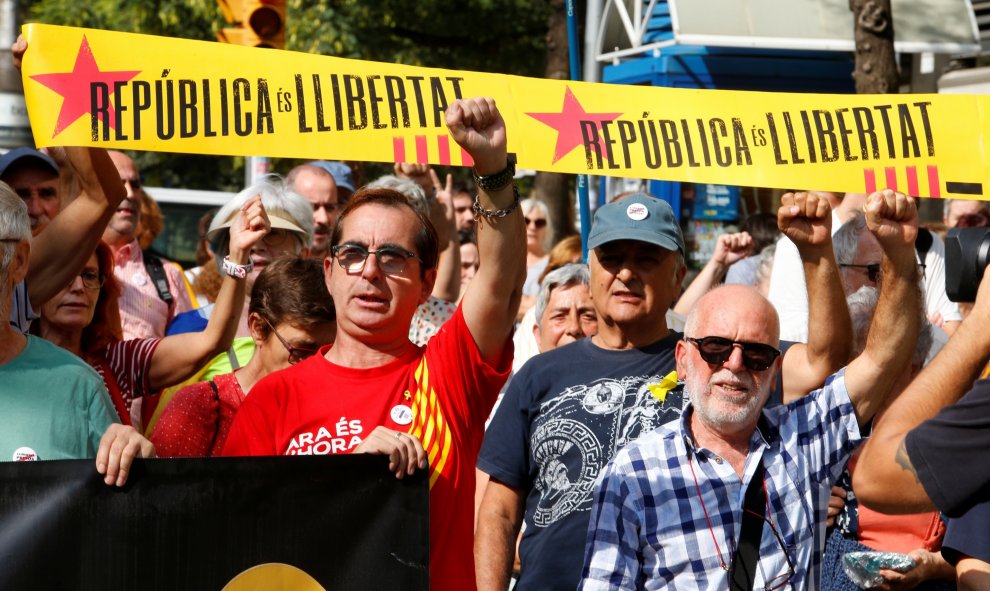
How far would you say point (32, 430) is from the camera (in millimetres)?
3408

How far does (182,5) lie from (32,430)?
18.1 metres

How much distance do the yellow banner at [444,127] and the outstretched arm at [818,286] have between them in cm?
52

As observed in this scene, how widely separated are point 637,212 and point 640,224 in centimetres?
4

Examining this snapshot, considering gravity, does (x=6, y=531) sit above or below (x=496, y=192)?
below

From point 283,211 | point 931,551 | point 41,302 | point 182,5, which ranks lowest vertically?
point 931,551

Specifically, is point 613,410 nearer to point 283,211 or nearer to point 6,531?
point 6,531

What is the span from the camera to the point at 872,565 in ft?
14.8

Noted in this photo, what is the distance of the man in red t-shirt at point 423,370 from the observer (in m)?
3.58

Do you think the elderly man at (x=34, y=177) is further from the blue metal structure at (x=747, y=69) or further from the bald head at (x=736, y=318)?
the blue metal structure at (x=747, y=69)

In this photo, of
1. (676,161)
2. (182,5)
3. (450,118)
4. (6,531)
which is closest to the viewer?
(6,531)

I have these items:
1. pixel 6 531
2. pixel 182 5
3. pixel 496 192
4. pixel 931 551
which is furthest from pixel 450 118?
pixel 182 5

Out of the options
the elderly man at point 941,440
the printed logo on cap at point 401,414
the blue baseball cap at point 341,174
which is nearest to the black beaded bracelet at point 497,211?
the printed logo on cap at point 401,414

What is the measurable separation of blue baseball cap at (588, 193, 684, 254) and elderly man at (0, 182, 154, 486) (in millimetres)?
1632

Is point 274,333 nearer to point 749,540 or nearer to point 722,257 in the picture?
point 749,540
